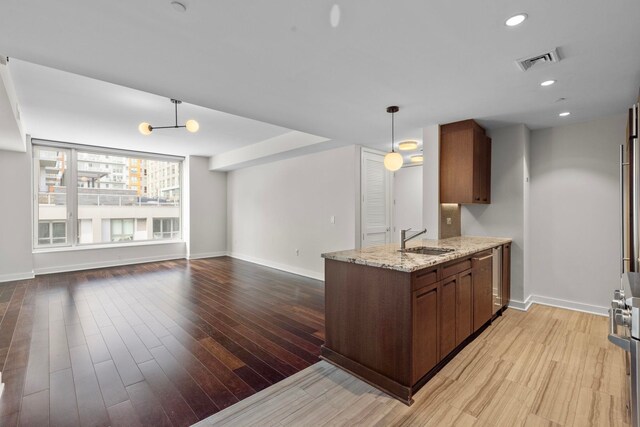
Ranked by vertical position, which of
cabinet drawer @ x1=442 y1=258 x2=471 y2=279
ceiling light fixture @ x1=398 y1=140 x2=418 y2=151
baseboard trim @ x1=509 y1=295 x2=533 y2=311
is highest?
ceiling light fixture @ x1=398 y1=140 x2=418 y2=151

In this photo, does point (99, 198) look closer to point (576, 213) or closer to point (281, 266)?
point (281, 266)

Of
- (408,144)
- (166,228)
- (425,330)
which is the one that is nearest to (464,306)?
(425,330)

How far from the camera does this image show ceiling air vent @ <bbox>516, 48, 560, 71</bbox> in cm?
202

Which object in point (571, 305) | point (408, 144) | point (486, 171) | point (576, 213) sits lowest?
point (571, 305)

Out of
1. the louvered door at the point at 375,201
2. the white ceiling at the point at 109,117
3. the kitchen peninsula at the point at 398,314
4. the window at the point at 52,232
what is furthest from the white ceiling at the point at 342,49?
the window at the point at 52,232

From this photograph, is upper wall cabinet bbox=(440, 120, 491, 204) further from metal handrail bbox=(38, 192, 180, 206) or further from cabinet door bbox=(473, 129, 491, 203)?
metal handrail bbox=(38, 192, 180, 206)

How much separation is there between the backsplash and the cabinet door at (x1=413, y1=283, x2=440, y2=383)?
173 centimetres

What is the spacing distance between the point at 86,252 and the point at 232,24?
21.7 feet

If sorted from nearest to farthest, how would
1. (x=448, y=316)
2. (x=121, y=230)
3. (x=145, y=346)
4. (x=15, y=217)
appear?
(x=448, y=316) → (x=145, y=346) → (x=15, y=217) → (x=121, y=230)

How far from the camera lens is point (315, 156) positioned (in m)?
5.68

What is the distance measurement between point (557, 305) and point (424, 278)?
299cm

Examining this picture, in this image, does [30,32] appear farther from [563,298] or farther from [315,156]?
[563,298]

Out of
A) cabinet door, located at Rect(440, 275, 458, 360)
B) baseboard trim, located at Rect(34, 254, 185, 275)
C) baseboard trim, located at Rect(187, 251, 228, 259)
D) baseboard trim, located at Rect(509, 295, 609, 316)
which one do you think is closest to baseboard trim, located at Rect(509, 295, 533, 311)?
baseboard trim, located at Rect(509, 295, 609, 316)

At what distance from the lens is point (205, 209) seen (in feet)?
25.7
